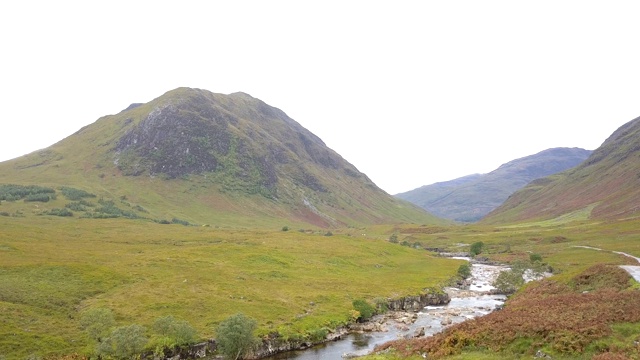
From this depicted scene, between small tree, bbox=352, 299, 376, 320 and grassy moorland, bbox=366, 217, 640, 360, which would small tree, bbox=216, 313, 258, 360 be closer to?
grassy moorland, bbox=366, 217, 640, 360

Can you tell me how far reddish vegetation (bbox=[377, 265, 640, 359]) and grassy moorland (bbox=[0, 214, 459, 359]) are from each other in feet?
95.3

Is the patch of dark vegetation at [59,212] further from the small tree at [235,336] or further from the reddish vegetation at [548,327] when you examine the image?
the reddish vegetation at [548,327]

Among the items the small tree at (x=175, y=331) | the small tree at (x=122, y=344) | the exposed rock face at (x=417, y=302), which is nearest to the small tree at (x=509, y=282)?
the exposed rock face at (x=417, y=302)

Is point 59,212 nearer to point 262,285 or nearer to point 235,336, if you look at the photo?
point 262,285

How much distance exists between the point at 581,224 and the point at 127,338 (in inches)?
8067

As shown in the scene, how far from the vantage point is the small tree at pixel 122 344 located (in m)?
46.2

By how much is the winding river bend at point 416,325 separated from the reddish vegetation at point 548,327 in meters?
14.4

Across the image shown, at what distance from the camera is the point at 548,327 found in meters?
31.0

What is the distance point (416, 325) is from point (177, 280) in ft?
140

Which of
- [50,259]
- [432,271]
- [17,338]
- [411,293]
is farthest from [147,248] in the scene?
[432,271]

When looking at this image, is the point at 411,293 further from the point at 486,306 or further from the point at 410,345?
the point at 410,345

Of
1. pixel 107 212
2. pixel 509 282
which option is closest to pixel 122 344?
pixel 509 282

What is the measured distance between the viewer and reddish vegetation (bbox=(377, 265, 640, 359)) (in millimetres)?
29281

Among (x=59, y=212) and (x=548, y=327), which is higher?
(x=59, y=212)
